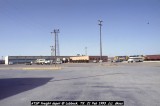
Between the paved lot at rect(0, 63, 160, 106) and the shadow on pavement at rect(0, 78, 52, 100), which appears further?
the shadow on pavement at rect(0, 78, 52, 100)

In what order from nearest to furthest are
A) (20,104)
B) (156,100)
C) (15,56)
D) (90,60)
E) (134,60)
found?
(20,104), (156,100), (134,60), (90,60), (15,56)

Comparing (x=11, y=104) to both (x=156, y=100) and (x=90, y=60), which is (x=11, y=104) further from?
(x=90, y=60)

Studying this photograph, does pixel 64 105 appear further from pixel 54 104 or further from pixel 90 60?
pixel 90 60

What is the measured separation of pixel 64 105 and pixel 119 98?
3.36 metres

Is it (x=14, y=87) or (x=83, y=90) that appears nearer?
(x=83, y=90)

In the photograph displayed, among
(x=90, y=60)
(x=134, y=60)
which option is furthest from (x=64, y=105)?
(x=90, y=60)

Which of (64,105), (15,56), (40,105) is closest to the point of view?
(40,105)

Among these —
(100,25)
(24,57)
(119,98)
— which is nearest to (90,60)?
(24,57)

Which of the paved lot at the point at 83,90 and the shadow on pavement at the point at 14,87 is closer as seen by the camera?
the paved lot at the point at 83,90

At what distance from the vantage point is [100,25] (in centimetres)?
6253

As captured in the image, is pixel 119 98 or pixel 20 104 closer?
pixel 20 104

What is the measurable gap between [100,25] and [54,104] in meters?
54.6

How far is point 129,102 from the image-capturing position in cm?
1029

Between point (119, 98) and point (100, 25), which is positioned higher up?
point (100, 25)
